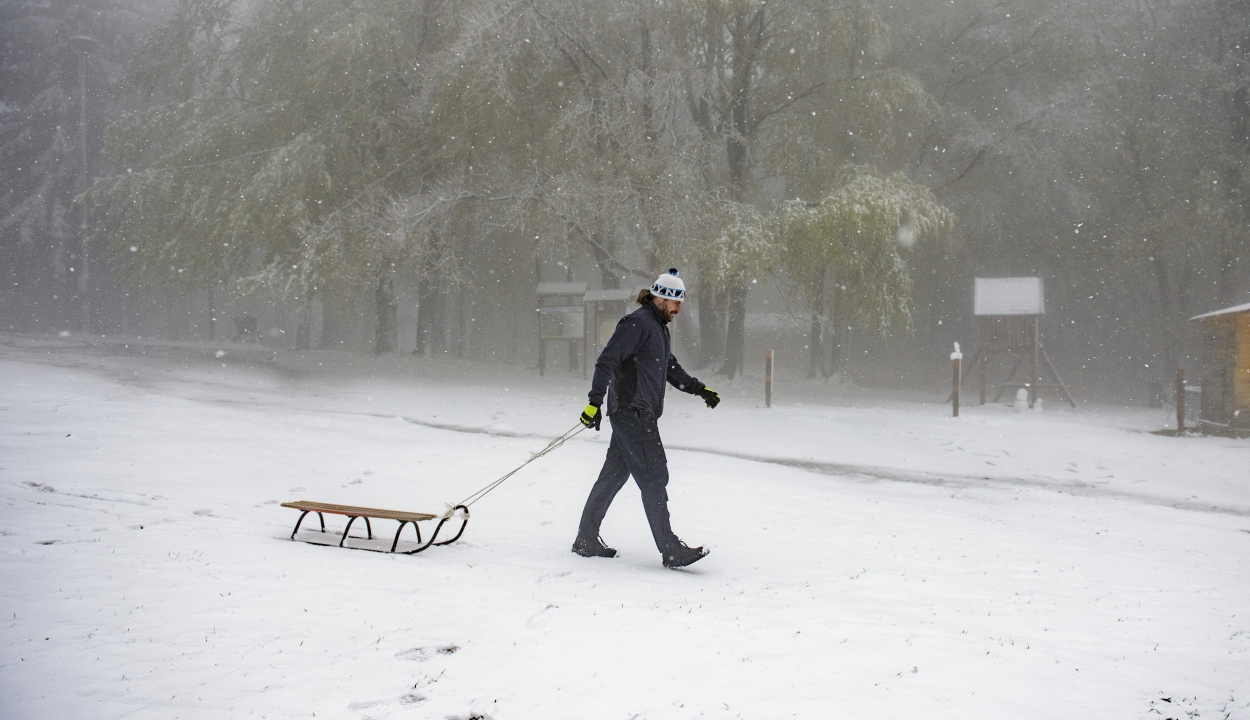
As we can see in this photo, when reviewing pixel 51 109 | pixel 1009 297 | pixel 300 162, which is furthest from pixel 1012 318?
pixel 51 109

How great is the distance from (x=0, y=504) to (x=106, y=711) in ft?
13.2

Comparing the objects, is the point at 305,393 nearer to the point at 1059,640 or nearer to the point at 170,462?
the point at 170,462

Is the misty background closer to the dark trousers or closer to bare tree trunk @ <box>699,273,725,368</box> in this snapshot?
bare tree trunk @ <box>699,273,725,368</box>

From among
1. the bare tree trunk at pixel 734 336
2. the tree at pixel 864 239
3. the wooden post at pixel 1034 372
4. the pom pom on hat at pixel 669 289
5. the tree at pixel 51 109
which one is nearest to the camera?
the pom pom on hat at pixel 669 289

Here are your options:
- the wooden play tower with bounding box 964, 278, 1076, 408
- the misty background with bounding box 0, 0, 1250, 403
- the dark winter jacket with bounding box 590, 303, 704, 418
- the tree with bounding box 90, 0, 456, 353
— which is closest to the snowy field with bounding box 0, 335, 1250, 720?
the dark winter jacket with bounding box 590, 303, 704, 418

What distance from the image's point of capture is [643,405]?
5.98 m

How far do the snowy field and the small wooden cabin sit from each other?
3600 mm

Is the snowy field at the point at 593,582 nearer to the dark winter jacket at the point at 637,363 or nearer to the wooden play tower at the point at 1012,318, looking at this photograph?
the dark winter jacket at the point at 637,363

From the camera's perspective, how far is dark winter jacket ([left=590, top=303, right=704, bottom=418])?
19.5 feet

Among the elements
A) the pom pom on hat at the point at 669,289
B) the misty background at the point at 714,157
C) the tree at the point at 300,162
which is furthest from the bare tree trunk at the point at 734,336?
the pom pom on hat at the point at 669,289

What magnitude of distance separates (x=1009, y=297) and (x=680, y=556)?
17377 mm

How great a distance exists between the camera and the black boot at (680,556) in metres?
5.98

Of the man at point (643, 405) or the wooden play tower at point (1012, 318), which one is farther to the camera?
the wooden play tower at point (1012, 318)

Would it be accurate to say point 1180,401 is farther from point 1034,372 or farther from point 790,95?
point 790,95
